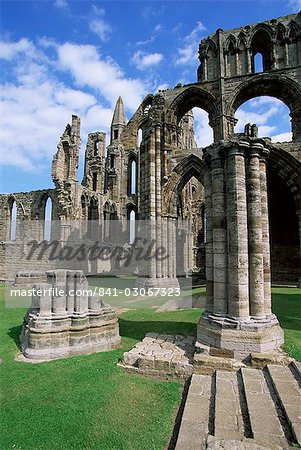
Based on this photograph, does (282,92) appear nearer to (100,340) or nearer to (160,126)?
(160,126)

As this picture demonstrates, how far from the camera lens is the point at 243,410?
3.55m

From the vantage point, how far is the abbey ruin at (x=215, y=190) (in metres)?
5.29

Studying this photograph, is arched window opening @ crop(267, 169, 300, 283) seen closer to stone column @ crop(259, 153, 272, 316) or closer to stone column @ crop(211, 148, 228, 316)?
stone column @ crop(259, 153, 272, 316)

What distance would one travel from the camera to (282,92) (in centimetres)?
1600

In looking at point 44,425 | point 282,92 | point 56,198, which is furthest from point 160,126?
point 44,425

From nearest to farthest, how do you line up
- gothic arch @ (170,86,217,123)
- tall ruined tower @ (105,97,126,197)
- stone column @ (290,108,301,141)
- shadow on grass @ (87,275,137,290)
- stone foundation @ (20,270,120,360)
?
stone foundation @ (20,270,120,360) → stone column @ (290,108,301,141) → gothic arch @ (170,86,217,123) → shadow on grass @ (87,275,137,290) → tall ruined tower @ (105,97,126,197)

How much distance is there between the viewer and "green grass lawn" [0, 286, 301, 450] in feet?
10.3

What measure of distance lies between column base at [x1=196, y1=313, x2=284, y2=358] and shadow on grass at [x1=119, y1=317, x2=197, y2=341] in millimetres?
1468

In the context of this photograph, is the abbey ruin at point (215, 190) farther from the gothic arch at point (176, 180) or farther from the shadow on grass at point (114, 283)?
the shadow on grass at point (114, 283)

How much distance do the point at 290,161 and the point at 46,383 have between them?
15102 millimetres

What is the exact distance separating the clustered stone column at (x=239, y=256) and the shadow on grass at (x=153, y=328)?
5.14 ft

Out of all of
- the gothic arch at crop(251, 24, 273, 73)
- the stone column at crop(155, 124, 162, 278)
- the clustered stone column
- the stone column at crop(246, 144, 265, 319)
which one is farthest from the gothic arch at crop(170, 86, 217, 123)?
the stone column at crop(246, 144, 265, 319)

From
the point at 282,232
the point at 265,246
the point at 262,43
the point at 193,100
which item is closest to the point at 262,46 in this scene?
the point at 262,43

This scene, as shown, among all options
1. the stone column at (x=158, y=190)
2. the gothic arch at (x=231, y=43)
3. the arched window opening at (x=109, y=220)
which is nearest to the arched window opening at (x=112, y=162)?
the arched window opening at (x=109, y=220)
